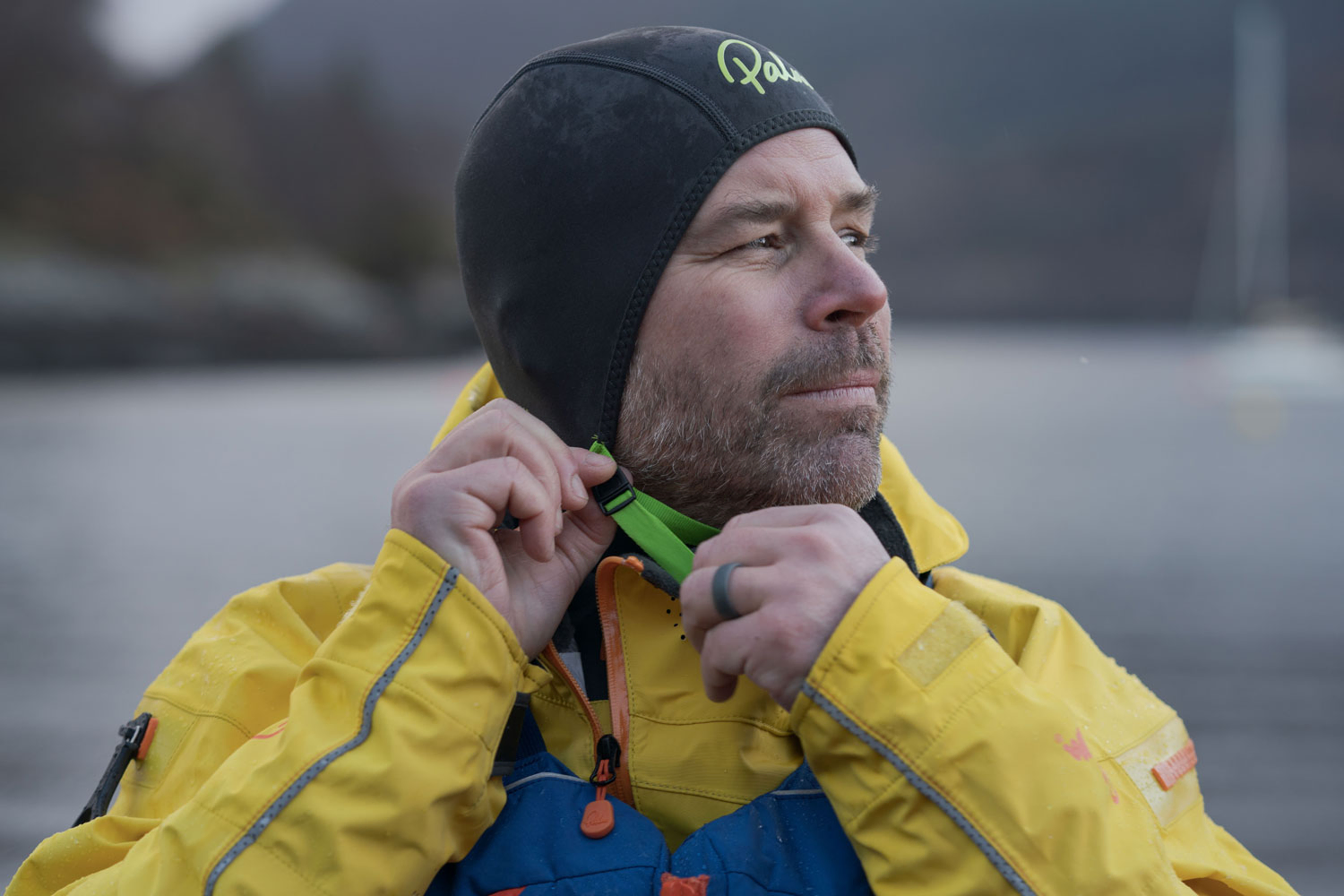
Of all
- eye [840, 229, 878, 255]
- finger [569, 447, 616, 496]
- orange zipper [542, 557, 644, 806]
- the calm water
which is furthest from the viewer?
the calm water

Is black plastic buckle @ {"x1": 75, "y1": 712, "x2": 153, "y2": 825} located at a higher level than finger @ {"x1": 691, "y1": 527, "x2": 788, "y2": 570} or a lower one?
lower

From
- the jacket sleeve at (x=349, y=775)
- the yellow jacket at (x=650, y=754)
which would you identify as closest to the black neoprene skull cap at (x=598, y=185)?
the yellow jacket at (x=650, y=754)

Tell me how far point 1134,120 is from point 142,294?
65.3 m

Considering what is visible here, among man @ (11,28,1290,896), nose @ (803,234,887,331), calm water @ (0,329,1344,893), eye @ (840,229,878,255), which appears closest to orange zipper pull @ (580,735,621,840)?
man @ (11,28,1290,896)

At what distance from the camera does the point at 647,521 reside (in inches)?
74.3

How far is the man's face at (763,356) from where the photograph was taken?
6.18ft

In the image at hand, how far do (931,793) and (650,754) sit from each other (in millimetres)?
491

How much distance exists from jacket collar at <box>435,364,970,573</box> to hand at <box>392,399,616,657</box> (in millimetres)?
259

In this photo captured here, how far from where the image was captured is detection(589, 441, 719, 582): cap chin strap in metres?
1.86

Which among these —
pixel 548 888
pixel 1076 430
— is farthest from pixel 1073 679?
pixel 1076 430

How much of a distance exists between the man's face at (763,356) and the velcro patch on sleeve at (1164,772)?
58 centimetres

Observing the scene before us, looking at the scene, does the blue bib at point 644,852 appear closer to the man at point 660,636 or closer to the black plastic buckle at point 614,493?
the man at point 660,636

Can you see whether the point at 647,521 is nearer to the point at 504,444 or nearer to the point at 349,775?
the point at 504,444

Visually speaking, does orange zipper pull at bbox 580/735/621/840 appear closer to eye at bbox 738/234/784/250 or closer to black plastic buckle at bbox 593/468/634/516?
black plastic buckle at bbox 593/468/634/516
